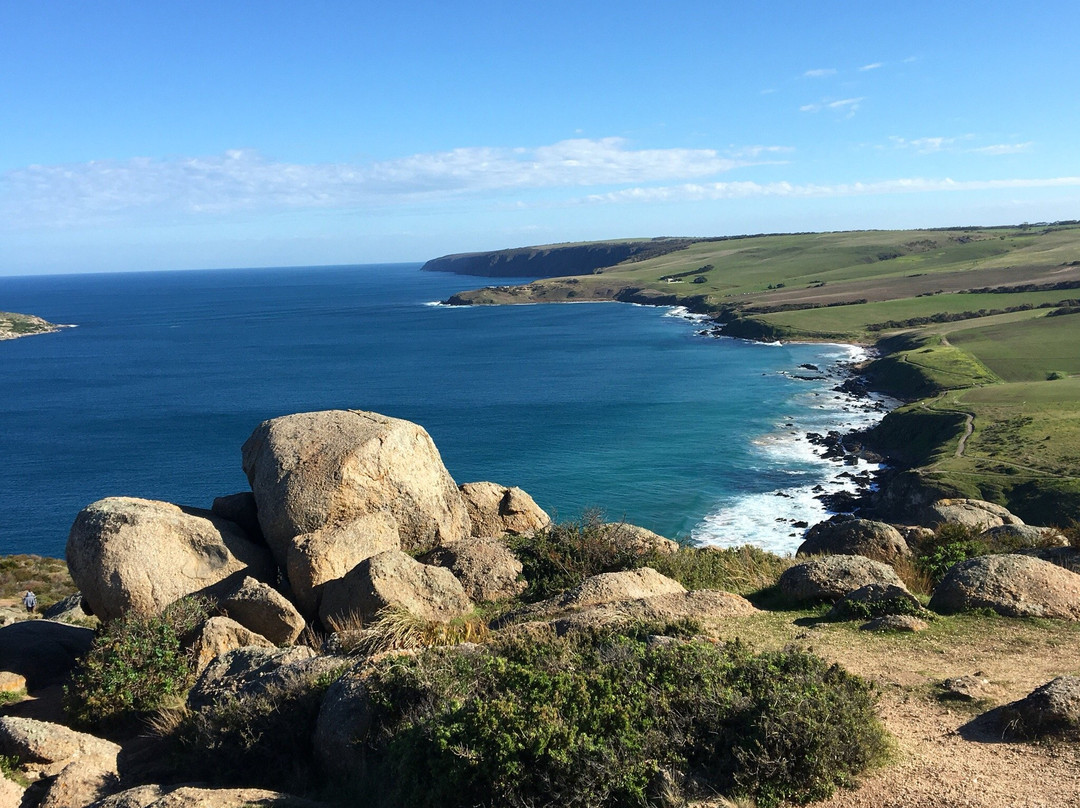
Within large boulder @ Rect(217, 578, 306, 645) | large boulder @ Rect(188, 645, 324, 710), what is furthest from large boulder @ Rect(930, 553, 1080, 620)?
large boulder @ Rect(217, 578, 306, 645)

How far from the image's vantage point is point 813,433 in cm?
6719

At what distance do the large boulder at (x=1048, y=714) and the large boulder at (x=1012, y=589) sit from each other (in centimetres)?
472

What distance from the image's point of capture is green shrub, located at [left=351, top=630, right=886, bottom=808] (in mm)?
7883

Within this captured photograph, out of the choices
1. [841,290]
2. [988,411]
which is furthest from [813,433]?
[841,290]

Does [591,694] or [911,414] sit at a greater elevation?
[591,694]

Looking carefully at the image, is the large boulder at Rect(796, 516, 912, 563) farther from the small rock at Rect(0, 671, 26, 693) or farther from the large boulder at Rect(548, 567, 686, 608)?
the small rock at Rect(0, 671, 26, 693)

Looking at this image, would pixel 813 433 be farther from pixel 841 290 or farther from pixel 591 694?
pixel 841 290

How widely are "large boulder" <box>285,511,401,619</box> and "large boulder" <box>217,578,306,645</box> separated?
120 centimetres

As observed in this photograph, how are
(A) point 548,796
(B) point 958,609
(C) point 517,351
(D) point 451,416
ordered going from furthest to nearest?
(C) point 517,351
(D) point 451,416
(B) point 958,609
(A) point 548,796

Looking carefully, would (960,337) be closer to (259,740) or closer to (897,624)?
(897,624)

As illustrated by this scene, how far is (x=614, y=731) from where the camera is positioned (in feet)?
27.2

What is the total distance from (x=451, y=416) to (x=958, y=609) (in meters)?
64.2

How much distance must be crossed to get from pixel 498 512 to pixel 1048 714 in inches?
618

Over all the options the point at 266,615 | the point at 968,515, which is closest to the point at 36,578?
the point at 266,615
